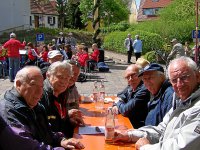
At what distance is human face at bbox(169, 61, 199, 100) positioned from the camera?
3301mm

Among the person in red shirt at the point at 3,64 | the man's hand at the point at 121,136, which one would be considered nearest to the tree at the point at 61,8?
the person in red shirt at the point at 3,64

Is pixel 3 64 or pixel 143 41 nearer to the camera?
pixel 3 64

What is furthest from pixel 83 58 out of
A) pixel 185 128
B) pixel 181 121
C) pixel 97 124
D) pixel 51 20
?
pixel 51 20

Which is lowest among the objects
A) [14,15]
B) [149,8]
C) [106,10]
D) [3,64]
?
[3,64]

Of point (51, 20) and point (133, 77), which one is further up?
point (51, 20)

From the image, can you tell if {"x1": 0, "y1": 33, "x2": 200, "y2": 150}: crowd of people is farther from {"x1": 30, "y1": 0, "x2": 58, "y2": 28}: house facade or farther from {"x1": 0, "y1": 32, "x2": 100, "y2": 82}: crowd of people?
{"x1": 30, "y1": 0, "x2": 58, "y2": 28}: house facade

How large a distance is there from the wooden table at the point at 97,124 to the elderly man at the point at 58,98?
27cm

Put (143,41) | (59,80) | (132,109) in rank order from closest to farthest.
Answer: (59,80)
(132,109)
(143,41)

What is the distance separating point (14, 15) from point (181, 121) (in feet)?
128

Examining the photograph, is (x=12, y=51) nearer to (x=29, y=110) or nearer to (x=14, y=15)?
(x=29, y=110)

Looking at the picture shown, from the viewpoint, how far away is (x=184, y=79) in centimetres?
331

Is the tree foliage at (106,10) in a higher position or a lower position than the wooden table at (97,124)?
higher

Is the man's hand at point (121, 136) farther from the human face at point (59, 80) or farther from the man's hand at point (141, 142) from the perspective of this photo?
the human face at point (59, 80)

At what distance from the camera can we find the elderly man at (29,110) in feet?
10.00
